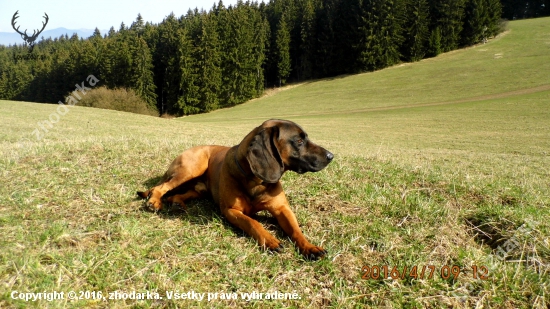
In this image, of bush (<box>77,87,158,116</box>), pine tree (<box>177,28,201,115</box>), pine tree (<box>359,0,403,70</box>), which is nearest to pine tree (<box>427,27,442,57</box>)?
Result: pine tree (<box>359,0,403,70</box>)

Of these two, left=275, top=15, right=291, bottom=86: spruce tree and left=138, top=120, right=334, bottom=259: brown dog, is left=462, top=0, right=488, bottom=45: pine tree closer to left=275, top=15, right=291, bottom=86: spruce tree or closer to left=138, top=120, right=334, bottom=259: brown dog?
left=275, top=15, right=291, bottom=86: spruce tree

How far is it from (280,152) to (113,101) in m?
46.9

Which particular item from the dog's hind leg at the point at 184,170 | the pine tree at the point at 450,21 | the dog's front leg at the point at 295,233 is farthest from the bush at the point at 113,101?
the pine tree at the point at 450,21

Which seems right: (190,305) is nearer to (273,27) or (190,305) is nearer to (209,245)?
(209,245)

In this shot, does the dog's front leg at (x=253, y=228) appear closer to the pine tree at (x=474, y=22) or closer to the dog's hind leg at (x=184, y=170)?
the dog's hind leg at (x=184, y=170)

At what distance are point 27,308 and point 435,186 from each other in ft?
16.6

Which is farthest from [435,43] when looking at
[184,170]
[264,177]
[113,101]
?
[264,177]

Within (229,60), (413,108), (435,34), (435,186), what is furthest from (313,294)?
(435,34)

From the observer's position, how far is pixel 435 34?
64812mm

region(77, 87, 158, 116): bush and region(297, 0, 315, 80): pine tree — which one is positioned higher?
region(297, 0, 315, 80): pine tree

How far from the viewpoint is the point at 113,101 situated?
44.8 metres

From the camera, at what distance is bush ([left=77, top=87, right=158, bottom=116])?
145 ft

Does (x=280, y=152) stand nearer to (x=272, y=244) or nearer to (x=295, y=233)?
(x=295, y=233)

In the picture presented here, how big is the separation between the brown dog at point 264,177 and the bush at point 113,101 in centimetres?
4545
